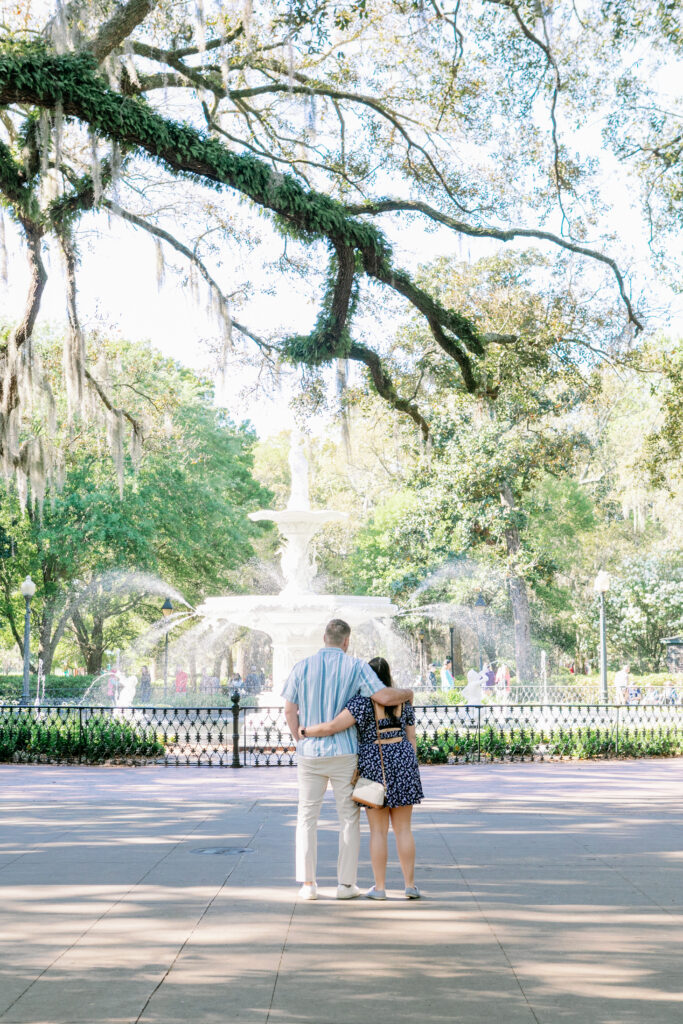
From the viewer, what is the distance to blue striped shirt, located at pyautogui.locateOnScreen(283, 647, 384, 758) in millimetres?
6766

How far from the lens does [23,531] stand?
3403 centimetres

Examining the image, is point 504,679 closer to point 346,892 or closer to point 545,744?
point 545,744

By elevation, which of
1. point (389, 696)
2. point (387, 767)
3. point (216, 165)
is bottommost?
point (387, 767)

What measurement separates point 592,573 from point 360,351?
1765 inches

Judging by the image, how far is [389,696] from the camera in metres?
6.74

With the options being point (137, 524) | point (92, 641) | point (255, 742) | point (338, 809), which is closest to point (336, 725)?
point (338, 809)

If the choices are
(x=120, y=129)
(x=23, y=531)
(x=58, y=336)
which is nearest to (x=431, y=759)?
(x=120, y=129)

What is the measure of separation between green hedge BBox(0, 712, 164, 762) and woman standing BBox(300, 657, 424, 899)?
1024cm

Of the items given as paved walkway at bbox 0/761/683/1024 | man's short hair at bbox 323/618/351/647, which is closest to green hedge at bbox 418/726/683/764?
paved walkway at bbox 0/761/683/1024

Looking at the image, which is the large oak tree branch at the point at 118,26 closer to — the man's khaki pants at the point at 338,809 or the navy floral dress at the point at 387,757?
the navy floral dress at the point at 387,757

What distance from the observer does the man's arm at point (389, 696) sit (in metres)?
6.74

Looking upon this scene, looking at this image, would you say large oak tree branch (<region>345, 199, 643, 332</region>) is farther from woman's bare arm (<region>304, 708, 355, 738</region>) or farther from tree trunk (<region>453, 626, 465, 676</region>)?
tree trunk (<region>453, 626, 465, 676</region>)

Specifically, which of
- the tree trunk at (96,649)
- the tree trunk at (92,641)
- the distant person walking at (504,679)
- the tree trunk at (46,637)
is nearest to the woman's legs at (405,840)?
the distant person walking at (504,679)

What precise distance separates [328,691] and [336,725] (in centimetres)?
23
